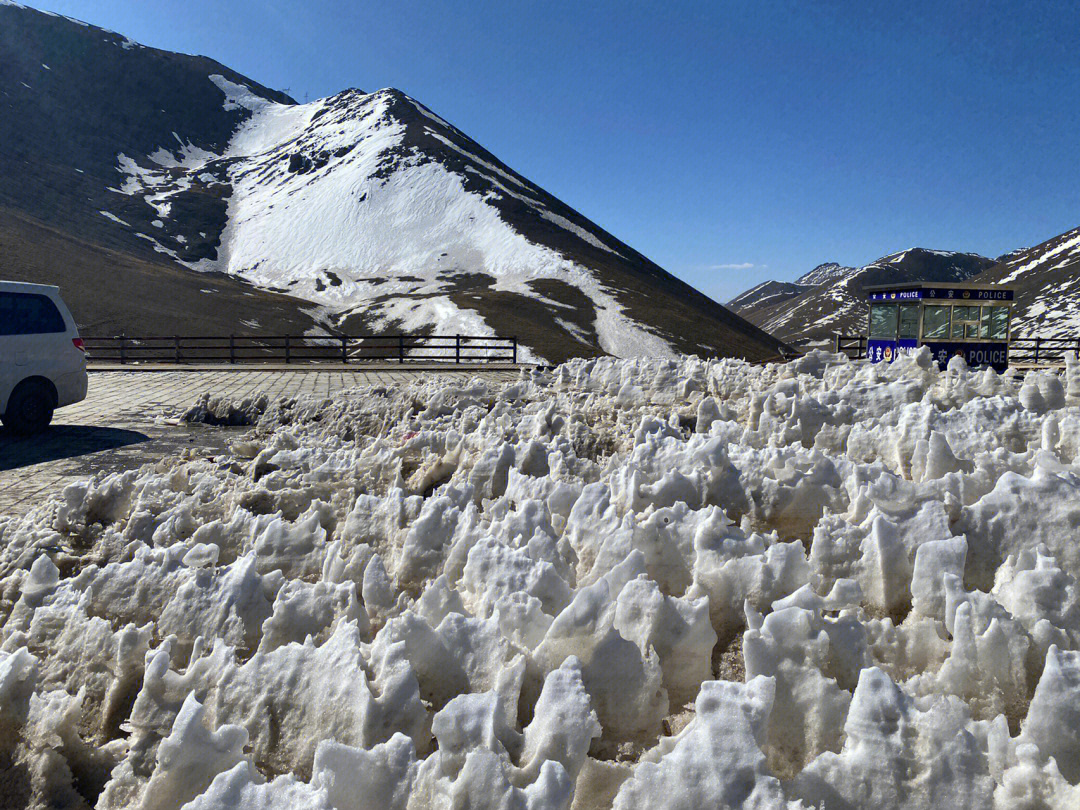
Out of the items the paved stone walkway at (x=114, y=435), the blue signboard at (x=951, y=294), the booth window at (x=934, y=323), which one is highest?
the blue signboard at (x=951, y=294)

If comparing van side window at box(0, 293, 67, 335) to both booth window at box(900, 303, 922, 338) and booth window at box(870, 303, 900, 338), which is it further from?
booth window at box(900, 303, 922, 338)

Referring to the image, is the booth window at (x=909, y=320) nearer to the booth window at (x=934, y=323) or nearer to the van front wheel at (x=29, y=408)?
the booth window at (x=934, y=323)

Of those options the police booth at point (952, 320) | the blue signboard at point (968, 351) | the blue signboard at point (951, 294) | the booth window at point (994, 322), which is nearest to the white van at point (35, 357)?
the blue signboard at point (968, 351)

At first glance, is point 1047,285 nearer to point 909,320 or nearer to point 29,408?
point 909,320

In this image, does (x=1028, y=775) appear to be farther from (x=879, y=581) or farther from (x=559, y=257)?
(x=559, y=257)

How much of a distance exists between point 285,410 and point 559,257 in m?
98.5

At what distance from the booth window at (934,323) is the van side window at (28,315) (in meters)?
19.3

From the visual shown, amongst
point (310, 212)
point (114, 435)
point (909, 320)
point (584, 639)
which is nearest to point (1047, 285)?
point (310, 212)

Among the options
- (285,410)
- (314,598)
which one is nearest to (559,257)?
(285,410)

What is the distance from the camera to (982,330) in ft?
60.1

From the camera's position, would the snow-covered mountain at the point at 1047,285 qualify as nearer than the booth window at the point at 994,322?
No

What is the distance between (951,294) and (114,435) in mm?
19127

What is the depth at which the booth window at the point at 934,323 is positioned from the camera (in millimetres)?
18622

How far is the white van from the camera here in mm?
9516
